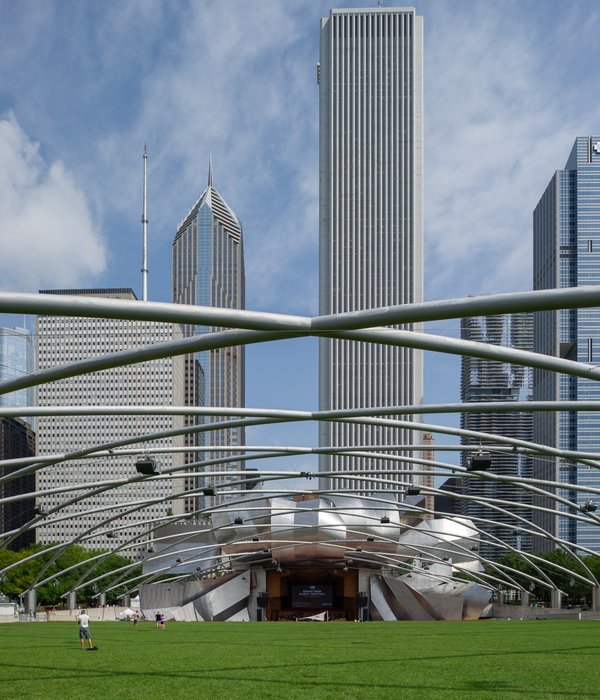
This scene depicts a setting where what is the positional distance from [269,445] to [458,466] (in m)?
6.90

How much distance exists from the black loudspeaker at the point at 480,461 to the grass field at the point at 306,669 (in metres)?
5.44

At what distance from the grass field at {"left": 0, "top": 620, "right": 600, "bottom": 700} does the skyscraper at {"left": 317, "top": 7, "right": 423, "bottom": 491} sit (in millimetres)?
141815

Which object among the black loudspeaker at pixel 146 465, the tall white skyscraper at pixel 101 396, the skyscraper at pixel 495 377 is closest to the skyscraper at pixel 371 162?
the tall white skyscraper at pixel 101 396

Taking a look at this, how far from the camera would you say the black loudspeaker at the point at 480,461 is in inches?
1103

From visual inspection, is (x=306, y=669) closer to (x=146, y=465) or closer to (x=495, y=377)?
(x=146, y=465)

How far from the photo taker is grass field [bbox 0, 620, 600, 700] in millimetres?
15953

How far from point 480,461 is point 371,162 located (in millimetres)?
149033

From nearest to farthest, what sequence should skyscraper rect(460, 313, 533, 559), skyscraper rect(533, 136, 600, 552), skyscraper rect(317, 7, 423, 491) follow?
skyscraper rect(460, 313, 533, 559), skyscraper rect(533, 136, 600, 552), skyscraper rect(317, 7, 423, 491)

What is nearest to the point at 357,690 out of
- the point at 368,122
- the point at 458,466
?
the point at 458,466

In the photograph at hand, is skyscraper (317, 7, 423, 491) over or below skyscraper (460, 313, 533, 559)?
over

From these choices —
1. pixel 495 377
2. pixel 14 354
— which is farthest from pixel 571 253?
pixel 14 354

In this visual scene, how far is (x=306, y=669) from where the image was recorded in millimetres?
19781

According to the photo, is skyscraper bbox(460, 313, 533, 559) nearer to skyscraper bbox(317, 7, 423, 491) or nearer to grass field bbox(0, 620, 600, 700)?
grass field bbox(0, 620, 600, 700)

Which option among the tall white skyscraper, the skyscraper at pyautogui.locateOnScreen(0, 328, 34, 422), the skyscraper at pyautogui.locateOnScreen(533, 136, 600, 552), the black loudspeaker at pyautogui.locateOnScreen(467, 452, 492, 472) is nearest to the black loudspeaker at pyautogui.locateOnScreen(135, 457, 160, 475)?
the tall white skyscraper
